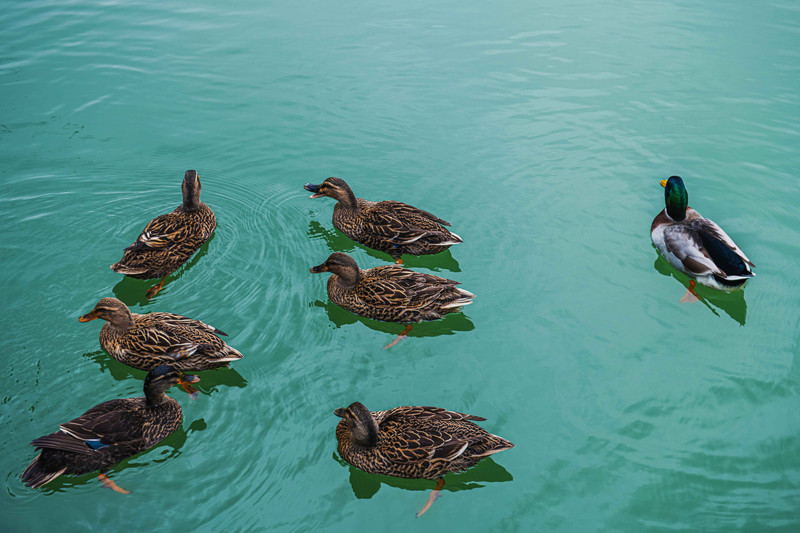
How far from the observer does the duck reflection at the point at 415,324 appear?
19.7ft

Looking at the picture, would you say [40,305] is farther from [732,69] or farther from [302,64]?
[732,69]

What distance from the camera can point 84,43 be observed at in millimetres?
11070

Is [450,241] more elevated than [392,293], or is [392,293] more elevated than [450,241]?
[450,241]

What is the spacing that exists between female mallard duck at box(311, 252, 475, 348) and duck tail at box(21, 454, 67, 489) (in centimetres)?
280

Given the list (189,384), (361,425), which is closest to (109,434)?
(189,384)

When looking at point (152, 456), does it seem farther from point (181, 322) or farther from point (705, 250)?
point (705, 250)

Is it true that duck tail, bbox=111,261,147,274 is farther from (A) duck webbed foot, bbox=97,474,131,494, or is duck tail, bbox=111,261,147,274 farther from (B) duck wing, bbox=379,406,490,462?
(B) duck wing, bbox=379,406,490,462

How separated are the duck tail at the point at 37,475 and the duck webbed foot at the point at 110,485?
26cm

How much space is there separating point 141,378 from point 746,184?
7412 millimetres

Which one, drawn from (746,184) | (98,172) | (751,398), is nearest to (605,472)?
(751,398)

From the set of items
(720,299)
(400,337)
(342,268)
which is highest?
(342,268)

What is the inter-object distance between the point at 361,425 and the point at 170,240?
3.01 metres

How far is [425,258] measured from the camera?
6.88m

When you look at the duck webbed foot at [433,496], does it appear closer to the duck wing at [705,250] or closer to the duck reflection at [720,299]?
the duck reflection at [720,299]
